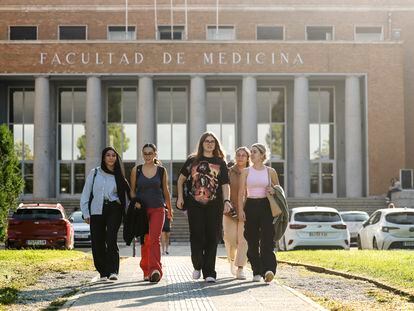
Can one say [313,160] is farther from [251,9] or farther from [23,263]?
[23,263]

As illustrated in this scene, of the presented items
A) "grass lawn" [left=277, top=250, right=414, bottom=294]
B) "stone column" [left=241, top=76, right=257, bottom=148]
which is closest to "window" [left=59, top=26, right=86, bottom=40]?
"stone column" [left=241, top=76, right=257, bottom=148]

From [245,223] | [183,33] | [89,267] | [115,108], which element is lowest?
[89,267]

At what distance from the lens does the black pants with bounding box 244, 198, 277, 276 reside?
12156 mm

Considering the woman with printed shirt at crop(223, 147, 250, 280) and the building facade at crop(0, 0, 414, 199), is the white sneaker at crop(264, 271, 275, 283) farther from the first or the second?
the building facade at crop(0, 0, 414, 199)

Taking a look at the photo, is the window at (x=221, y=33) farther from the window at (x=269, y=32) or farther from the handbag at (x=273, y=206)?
the handbag at (x=273, y=206)

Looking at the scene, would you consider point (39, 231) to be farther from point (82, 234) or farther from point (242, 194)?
point (242, 194)

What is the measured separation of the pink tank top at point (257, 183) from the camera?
12.3 meters

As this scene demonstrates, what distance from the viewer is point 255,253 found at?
1229 centimetres

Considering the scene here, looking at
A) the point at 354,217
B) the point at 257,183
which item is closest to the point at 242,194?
the point at 257,183

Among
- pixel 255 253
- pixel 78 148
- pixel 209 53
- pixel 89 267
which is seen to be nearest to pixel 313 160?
pixel 209 53

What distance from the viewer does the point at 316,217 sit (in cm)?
2456

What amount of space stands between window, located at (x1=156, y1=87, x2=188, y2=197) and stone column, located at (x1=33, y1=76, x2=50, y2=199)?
6633 mm

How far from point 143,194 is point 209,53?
34.9 metres

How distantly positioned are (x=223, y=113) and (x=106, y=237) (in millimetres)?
38134
